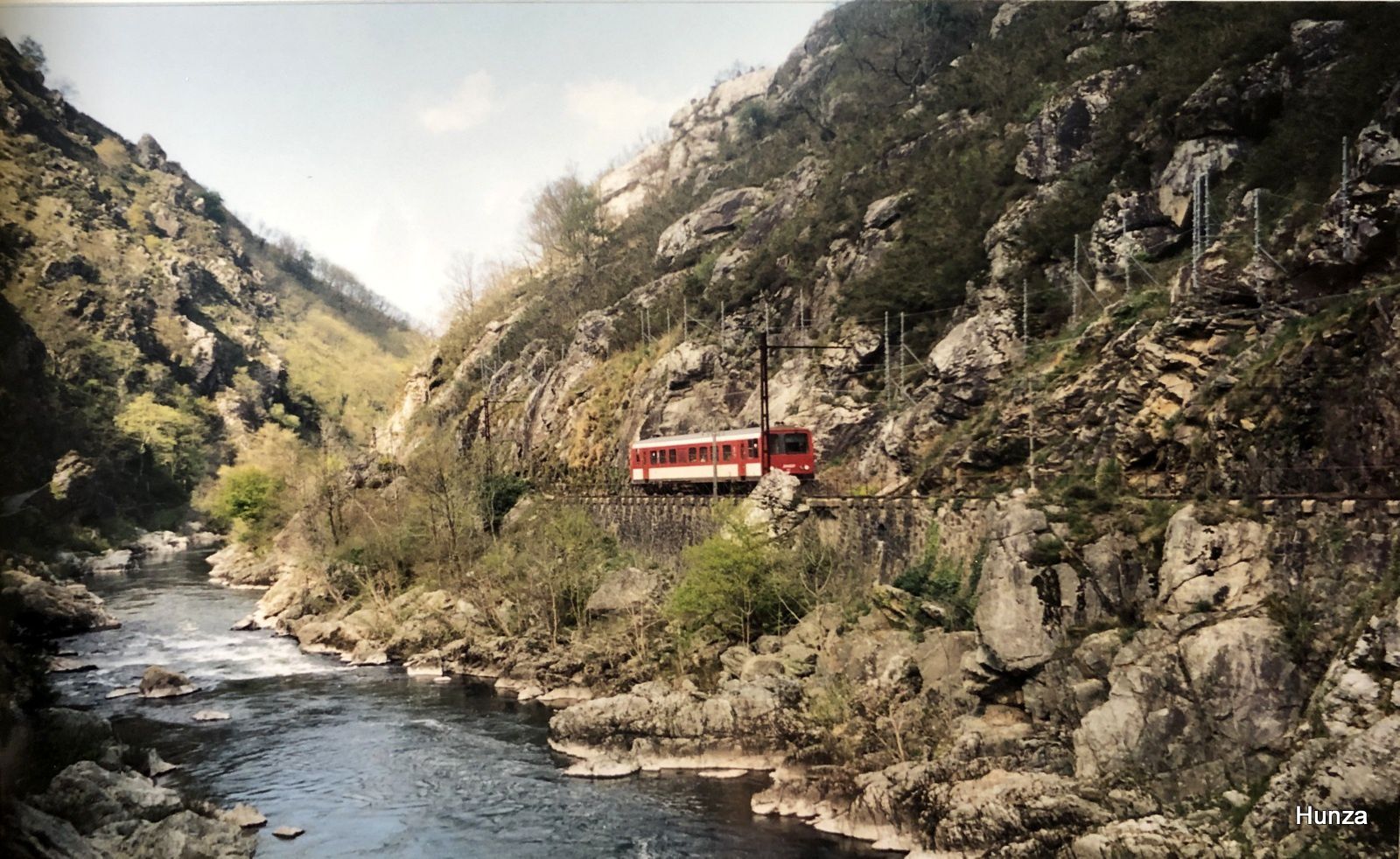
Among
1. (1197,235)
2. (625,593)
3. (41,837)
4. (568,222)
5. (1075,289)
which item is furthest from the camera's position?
(568,222)

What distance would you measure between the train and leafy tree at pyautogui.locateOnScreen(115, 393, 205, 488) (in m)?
21.0

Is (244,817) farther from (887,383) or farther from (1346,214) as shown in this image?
(887,383)

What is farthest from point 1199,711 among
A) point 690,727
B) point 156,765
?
point 156,765

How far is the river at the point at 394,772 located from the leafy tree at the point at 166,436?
27.2ft

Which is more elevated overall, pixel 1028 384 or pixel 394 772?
pixel 1028 384

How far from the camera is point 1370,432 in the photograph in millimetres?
17672

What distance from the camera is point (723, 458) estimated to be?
3894 cm

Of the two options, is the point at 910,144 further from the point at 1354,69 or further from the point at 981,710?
the point at 981,710

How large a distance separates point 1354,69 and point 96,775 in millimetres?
34183

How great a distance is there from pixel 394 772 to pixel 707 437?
2020 cm

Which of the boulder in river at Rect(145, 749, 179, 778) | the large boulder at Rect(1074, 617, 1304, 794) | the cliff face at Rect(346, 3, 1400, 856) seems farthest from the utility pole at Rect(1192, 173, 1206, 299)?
the boulder in river at Rect(145, 749, 179, 778)

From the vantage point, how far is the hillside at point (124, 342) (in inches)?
750

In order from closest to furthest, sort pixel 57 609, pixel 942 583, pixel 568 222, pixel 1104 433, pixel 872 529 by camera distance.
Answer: pixel 1104 433 < pixel 942 583 < pixel 872 529 < pixel 57 609 < pixel 568 222

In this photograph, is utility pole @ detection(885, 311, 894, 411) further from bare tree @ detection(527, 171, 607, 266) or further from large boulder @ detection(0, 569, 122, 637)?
bare tree @ detection(527, 171, 607, 266)
